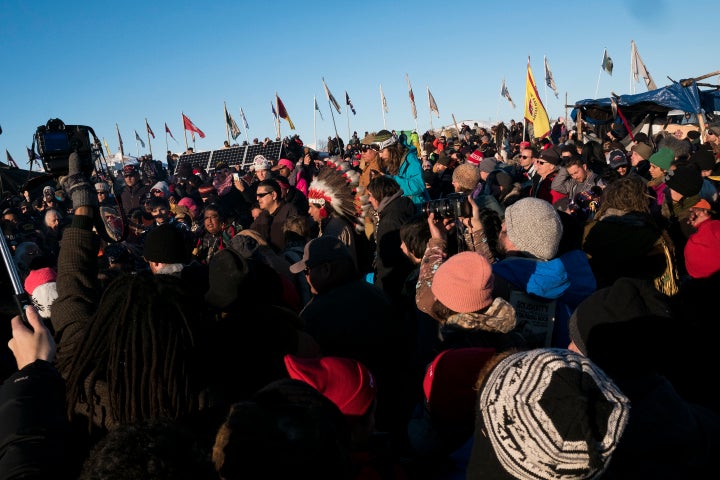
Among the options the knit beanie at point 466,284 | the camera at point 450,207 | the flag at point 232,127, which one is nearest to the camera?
the knit beanie at point 466,284

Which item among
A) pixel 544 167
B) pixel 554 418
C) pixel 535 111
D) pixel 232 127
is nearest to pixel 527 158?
pixel 544 167

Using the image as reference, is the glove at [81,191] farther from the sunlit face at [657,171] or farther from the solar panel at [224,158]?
the solar panel at [224,158]

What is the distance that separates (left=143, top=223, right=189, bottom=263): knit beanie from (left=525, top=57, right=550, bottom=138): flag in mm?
10556

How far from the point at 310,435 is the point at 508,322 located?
→ 156cm

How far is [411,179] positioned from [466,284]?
4.00 meters

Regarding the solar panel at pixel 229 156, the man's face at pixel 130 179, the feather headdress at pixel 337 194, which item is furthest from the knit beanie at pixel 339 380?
the solar panel at pixel 229 156

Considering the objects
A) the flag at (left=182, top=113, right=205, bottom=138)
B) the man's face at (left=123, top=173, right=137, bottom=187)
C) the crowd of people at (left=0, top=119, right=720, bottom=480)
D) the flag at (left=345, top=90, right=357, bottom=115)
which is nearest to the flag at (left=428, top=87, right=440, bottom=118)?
the flag at (left=345, top=90, right=357, bottom=115)

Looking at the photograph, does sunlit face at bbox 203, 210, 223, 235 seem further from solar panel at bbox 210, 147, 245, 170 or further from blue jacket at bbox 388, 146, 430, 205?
solar panel at bbox 210, 147, 245, 170

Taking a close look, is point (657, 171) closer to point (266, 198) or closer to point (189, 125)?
point (266, 198)

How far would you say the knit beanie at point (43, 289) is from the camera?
146 inches

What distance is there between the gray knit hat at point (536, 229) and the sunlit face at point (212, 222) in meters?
4.04

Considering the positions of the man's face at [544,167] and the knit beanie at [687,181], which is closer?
the knit beanie at [687,181]

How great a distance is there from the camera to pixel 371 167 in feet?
23.0

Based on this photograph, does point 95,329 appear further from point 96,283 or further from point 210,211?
point 210,211
